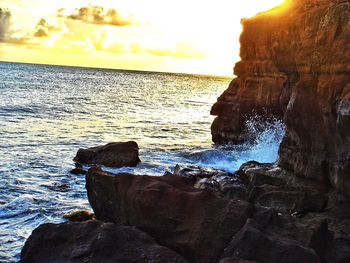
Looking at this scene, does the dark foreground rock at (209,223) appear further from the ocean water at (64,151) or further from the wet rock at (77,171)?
the wet rock at (77,171)

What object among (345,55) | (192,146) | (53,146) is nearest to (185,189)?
(345,55)

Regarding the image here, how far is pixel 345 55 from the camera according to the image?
13133 mm

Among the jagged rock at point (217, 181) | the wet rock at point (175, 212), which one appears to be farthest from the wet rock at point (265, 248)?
the jagged rock at point (217, 181)

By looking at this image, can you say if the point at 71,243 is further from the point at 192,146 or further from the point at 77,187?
the point at 192,146

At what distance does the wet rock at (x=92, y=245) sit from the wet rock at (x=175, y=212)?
59 centimetres

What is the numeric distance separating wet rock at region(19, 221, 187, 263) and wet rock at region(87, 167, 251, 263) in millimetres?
590

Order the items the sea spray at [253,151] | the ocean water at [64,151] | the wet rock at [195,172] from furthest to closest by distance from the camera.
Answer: the sea spray at [253,151], the wet rock at [195,172], the ocean water at [64,151]

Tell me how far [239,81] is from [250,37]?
137 inches

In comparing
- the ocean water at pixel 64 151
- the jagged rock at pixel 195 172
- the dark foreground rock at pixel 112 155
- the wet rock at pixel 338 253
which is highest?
the wet rock at pixel 338 253

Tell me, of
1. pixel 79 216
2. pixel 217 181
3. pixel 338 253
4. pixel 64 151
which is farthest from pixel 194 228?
pixel 64 151

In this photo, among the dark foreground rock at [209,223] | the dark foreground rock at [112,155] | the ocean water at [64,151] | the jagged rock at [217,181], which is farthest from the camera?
the dark foreground rock at [112,155]

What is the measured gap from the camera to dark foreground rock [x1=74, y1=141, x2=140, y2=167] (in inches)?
925

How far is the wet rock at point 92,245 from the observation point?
902 cm

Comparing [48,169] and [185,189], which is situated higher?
[185,189]
